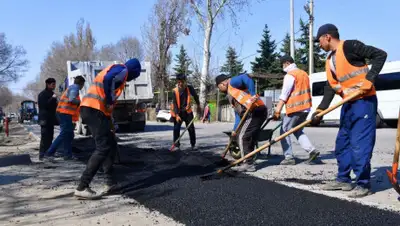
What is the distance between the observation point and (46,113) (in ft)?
24.8

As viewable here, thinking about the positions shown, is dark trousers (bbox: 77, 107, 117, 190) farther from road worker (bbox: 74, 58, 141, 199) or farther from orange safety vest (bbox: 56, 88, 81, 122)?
orange safety vest (bbox: 56, 88, 81, 122)

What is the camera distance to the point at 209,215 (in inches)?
139

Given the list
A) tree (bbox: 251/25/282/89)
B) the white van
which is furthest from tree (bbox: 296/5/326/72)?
the white van

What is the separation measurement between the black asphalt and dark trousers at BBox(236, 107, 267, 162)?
1.84 feet

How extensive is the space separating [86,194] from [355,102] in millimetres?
2993

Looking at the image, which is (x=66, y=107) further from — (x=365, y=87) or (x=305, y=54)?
(x=305, y=54)

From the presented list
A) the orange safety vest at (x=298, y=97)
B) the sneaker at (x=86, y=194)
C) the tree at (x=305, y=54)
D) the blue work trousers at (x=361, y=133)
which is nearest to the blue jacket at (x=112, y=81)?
the sneaker at (x=86, y=194)

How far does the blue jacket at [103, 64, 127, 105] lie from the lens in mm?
4504

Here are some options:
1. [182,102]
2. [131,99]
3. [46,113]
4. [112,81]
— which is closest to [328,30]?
[112,81]

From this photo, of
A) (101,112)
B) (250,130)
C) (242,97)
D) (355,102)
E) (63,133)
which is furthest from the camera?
(63,133)

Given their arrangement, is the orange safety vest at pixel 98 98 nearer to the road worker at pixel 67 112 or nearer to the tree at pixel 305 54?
the road worker at pixel 67 112

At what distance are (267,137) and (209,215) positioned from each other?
3.87 meters

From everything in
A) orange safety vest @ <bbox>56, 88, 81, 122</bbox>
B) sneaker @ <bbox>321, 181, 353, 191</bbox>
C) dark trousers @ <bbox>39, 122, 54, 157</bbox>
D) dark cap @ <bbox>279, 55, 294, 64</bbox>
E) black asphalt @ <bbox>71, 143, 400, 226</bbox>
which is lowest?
black asphalt @ <bbox>71, 143, 400, 226</bbox>

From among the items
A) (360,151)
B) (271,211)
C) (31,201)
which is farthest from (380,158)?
(31,201)
